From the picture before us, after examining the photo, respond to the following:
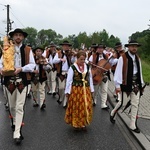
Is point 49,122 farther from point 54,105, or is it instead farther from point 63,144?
point 54,105

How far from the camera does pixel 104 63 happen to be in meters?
8.70

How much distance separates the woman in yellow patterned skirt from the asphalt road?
253mm

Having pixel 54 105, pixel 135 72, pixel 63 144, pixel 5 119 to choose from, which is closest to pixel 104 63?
pixel 54 105

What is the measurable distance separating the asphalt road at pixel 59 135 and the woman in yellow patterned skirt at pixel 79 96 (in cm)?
25

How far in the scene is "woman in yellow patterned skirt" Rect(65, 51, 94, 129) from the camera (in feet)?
20.4

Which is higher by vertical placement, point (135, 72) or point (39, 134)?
point (135, 72)

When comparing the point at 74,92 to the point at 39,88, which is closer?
the point at 74,92

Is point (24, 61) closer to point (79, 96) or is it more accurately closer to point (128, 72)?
point (79, 96)

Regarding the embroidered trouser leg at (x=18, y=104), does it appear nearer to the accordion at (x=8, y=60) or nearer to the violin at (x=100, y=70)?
the accordion at (x=8, y=60)

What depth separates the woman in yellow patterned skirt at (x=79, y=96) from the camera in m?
6.21

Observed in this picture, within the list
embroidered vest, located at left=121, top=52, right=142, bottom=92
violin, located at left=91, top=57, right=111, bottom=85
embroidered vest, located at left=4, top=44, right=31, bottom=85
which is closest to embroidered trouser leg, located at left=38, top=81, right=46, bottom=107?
violin, located at left=91, top=57, right=111, bottom=85

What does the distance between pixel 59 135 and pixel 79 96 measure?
3.05 feet

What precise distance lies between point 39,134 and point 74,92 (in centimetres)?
115

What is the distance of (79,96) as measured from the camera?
6.25m
